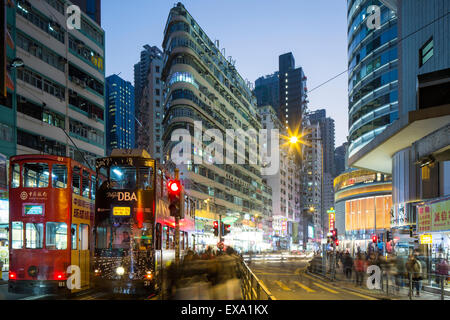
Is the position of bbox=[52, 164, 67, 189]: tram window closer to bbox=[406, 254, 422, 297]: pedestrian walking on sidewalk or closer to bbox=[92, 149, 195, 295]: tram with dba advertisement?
bbox=[92, 149, 195, 295]: tram with dba advertisement

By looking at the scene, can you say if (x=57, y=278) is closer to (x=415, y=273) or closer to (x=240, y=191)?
(x=415, y=273)

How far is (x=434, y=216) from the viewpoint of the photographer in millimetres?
21188

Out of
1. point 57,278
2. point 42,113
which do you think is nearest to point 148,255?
point 57,278

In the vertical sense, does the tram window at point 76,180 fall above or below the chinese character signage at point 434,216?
above

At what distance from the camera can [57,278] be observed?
1491 cm

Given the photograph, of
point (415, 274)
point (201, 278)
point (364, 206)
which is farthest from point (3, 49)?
point (364, 206)

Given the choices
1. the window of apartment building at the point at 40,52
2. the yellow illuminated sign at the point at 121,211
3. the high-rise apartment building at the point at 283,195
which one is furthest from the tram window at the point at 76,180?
the high-rise apartment building at the point at 283,195

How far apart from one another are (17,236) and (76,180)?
2809 millimetres

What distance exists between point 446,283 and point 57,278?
14.8m

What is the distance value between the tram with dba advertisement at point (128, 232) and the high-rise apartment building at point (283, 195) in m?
100

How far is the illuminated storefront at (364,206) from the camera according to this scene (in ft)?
215

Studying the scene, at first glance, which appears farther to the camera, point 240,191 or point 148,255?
point 240,191
